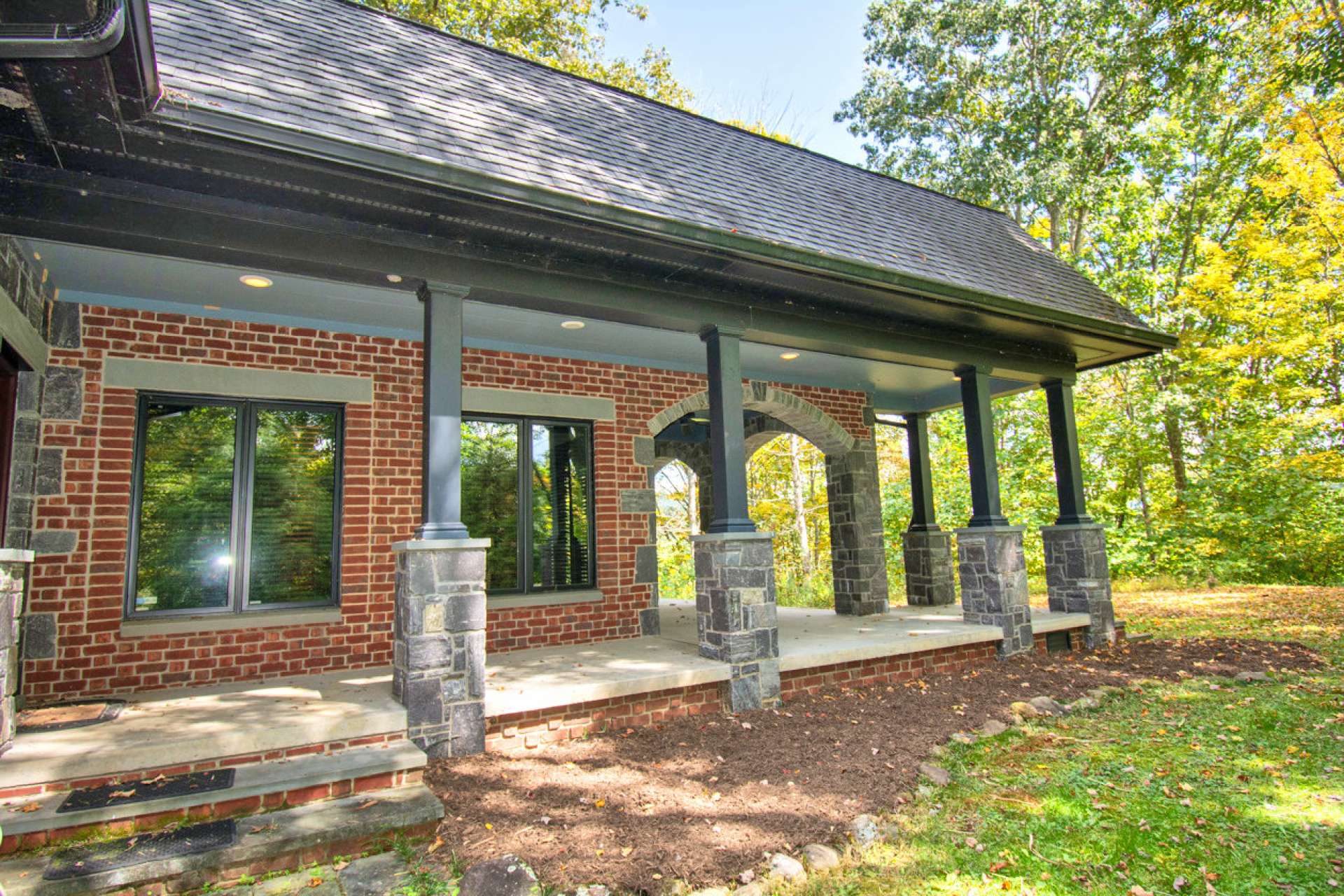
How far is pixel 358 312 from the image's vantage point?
17.1 feet

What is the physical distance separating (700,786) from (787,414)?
5.29m

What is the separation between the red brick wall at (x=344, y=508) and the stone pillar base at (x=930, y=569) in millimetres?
4097

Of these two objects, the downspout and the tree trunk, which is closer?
the downspout

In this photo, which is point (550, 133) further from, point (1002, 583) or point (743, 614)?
point (1002, 583)

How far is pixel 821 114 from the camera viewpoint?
57.7ft

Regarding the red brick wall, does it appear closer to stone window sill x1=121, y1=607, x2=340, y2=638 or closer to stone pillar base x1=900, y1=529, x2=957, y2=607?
stone window sill x1=121, y1=607, x2=340, y2=638

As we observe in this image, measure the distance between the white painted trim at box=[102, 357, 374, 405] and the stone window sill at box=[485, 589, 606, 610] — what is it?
1.98 meters

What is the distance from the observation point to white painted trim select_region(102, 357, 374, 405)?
4871 millimetres

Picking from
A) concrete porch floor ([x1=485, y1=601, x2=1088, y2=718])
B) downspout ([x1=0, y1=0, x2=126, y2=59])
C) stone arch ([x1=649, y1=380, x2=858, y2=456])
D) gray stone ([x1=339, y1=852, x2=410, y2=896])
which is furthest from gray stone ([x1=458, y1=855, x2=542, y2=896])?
stone arch ([x1=649, y1=380, x2=858, y2=456])

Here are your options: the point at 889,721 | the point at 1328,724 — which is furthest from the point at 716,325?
the point at 1328,724

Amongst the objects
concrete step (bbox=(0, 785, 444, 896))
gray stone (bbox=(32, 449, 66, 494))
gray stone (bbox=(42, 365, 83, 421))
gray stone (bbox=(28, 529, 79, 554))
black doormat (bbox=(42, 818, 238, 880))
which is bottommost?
concrete step (bbox=(0, 785, 444, 896))

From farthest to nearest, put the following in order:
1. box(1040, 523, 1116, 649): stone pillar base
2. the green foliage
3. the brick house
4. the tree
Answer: the tree → the green foliage → box(1040, 523, 1116, 649): stone pillar base → the brick house

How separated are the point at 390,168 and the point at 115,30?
1.36m

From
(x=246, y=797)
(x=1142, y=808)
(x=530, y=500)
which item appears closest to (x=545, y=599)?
(x=530, y=500)
